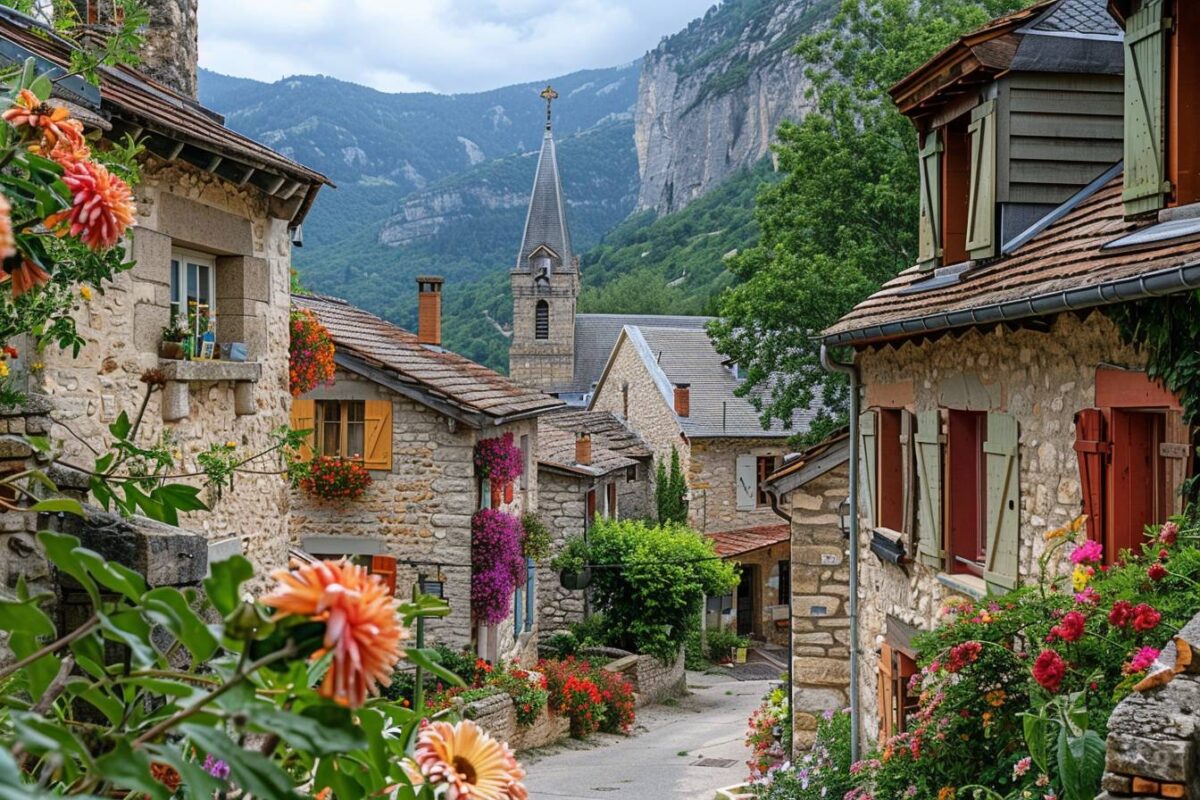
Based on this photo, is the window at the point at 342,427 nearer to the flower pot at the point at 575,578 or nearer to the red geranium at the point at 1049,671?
the flower pot at the point at 575,578

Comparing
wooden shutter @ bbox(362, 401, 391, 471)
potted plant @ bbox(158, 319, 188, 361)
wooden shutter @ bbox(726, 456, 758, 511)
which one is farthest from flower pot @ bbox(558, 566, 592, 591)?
potted plant @ bbox(158, 319, 188, 361)

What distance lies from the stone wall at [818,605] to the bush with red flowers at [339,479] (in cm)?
636

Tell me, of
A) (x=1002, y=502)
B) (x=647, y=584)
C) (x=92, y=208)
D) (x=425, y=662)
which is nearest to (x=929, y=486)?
(x=1002, y=502)

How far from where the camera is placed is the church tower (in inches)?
2270

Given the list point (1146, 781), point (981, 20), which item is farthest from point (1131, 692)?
point (981, 20)

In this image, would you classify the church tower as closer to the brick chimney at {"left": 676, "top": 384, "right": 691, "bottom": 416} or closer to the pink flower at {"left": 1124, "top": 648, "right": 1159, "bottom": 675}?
the brick chimney at {"left": 676, "top": 384, "right": 691, "bottom": 416}

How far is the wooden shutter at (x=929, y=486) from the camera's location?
7.77 m

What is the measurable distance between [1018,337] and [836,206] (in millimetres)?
13600

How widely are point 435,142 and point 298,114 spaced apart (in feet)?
59.4

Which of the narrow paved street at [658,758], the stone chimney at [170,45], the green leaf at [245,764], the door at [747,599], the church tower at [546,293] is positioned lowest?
the narrow paved street at [658,758]

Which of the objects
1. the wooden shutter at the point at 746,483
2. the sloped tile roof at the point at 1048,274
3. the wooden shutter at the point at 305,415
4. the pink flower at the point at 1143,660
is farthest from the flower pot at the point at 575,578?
the pink flower at the point at 1143,660

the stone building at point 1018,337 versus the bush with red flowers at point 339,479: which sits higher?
the stone building at point 1018,337

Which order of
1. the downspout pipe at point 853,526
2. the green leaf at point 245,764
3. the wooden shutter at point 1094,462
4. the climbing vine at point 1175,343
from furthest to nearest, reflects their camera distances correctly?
the downspout pipe at point 853,526 → the wooden shutter at point 1094,462 → the climbing vine at point 1175,343 → the green leaf at point 245,764

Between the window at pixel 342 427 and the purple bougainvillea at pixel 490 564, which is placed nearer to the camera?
the purple bougainvillea at pixel 490 564
